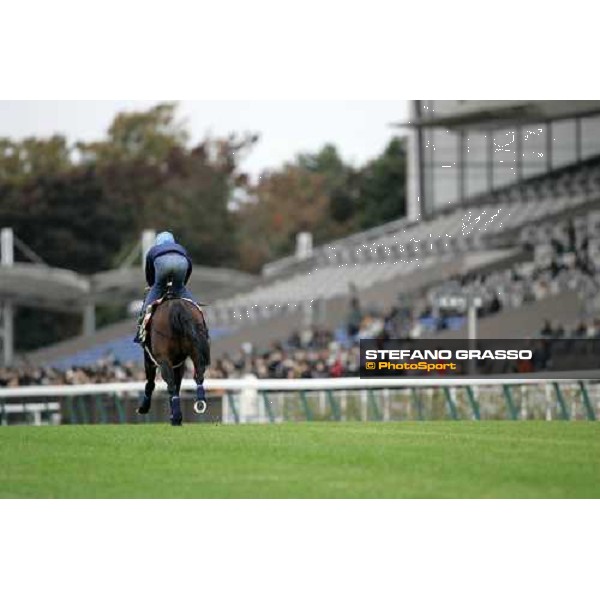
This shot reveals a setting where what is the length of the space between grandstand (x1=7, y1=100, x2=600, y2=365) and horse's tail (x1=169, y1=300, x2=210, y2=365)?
6.57 metres

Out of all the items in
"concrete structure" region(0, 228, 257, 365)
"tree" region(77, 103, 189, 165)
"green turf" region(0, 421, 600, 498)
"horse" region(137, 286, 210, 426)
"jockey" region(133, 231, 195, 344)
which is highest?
"tree" region(77, 103, 189, 165)

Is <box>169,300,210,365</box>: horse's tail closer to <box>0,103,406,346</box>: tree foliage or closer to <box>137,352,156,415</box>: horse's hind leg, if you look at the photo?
<box>137,352,156,415</box>: horse's hind leg

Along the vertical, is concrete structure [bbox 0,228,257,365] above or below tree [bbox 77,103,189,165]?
below

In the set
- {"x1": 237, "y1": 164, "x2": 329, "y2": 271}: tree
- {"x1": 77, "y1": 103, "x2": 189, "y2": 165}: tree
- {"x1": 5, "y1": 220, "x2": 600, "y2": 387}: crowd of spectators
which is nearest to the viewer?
{"x1": 5, "y1": 220, "x2": 600, "y2": 387}: crowd of spectators

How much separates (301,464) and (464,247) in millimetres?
11511

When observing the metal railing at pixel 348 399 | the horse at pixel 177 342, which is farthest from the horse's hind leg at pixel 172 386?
the metal railing at pixel 348 399

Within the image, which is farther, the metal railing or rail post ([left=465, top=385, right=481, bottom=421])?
the metal railing

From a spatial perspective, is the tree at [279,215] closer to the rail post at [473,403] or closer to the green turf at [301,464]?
the rail post at [473,403]

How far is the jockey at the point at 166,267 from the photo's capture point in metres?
19.2

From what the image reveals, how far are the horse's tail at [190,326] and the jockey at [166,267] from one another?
0.54 ft

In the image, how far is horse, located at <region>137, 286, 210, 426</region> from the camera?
19.2 m

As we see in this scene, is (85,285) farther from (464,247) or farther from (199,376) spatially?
(199,376)

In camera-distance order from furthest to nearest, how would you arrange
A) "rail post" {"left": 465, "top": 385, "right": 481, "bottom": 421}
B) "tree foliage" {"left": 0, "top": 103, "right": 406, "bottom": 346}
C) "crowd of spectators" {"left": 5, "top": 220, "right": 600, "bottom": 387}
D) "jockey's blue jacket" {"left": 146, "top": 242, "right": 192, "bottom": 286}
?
"tree foliage" {"left": 0, "top": 103, "right": 406, "bottom": 346}
"crowd of spectators" {"left": 5, "top": 220, "right": 600, "bottom": 387}
"rail post" {"left": 465, "top": 385, "right": 481, "bottom": 421}
"jockey's blue jacket" {"left": 146, "top": 242, "right": 192, "bottom": 286}

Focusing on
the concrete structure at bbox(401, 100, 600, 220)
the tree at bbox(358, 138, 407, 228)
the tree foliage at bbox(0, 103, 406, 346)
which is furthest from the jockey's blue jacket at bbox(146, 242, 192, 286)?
the tree at bbox(358, 138, 407, 228)
